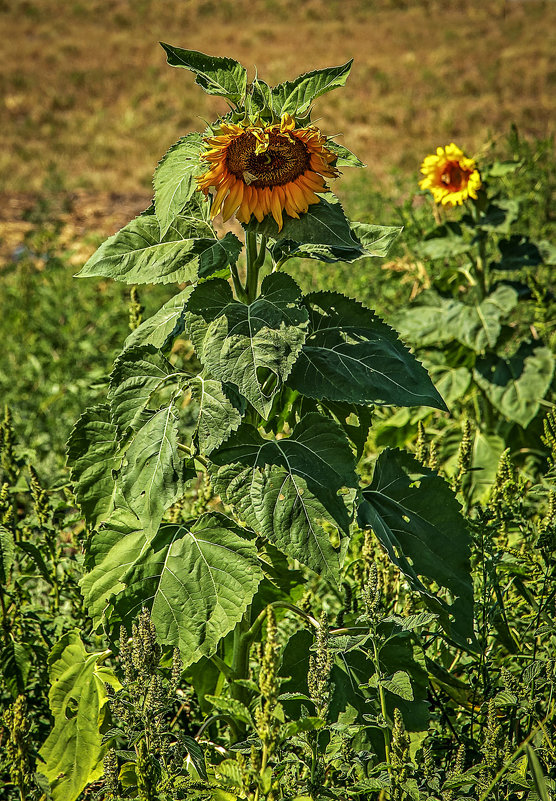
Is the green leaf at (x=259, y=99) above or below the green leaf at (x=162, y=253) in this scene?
above

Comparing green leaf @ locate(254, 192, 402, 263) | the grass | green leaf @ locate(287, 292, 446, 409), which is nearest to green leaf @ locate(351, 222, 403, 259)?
green leaf @ locate(254, 192, 402, 263)

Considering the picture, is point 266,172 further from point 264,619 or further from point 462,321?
point 462,321

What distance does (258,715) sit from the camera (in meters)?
1.08

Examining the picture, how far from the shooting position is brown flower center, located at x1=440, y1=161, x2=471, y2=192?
9.94 feet

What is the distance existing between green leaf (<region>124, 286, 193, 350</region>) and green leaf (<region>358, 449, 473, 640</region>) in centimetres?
54

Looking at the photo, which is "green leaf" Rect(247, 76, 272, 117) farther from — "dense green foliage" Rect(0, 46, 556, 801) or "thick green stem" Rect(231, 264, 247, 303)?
"thick green stem" Rect(231, 264, 247, 303)

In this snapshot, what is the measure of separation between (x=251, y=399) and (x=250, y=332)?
0.51ft

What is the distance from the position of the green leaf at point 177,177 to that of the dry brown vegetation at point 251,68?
7440 mm

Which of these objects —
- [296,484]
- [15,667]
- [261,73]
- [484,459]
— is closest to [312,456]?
[296,484]

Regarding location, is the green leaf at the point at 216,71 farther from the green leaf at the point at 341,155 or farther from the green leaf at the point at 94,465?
the green leaf at the point at 94,465

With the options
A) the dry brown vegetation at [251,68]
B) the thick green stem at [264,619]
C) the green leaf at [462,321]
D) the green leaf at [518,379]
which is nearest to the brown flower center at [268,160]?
the thick green stem at [264,619]

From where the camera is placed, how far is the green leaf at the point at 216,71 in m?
1.44

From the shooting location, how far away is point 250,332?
143 cm

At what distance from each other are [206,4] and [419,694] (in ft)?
96.8
